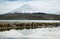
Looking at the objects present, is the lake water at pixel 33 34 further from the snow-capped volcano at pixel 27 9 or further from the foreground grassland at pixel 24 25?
the snow-capped volcano at pixel 27 9

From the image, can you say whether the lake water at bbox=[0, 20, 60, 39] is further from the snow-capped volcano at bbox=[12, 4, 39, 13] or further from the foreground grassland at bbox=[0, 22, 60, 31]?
the snow-capped volcano at bbox=[12, 4, 39, 13]

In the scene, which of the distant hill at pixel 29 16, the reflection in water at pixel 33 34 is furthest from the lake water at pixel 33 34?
the distant hill at pixel 29 16

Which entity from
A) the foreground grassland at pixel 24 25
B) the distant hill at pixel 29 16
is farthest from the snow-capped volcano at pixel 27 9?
the foreground grassland at pixel 24 25

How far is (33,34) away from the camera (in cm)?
124

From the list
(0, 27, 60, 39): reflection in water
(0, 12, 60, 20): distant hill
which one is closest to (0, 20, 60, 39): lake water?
(0, 27, 60, 39): reflection in water

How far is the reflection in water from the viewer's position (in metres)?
1.23

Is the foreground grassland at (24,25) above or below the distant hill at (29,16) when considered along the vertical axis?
below

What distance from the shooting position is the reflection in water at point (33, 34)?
48.4 inches

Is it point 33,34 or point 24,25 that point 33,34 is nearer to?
point 33,34

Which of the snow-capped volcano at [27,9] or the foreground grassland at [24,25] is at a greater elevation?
the snow-capped volcano at [27,9]

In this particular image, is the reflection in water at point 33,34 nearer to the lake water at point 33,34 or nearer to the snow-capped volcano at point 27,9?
the lake water at point 33,34

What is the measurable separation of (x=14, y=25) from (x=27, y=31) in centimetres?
15

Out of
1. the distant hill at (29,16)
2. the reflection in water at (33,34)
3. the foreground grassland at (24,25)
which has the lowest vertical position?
the reflection in water at (33,34)

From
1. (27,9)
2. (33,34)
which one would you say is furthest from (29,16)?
(33,34)
